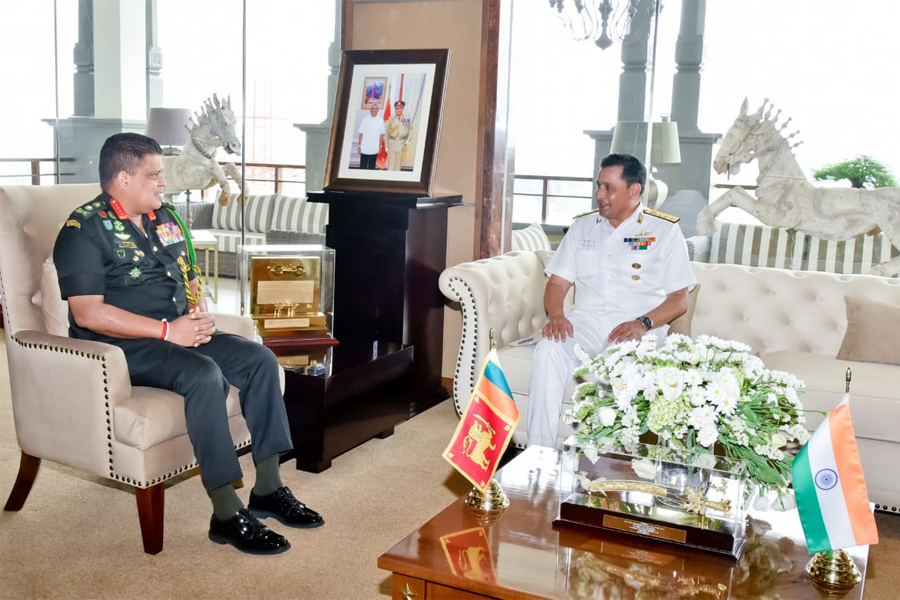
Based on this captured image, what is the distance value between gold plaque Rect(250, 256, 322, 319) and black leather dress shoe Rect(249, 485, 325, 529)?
0.94 metres

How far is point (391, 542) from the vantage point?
9.44 ft

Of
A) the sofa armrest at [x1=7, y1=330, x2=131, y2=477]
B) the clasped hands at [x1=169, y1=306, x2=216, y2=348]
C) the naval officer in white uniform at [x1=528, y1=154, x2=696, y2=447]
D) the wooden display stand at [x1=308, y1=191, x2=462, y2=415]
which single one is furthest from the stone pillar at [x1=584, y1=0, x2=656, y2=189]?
the sofa armrest at [x1=7, y1=330, x2=131, y2=477]

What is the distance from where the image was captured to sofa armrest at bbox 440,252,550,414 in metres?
3.65

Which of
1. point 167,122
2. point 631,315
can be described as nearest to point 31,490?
point 631,315

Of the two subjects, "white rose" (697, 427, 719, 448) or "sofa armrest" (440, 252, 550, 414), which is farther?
"sofa armrest" (440, 252, 550, 414)

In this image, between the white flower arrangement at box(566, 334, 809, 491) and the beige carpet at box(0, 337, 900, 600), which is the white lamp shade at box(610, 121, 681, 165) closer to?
the beige carpet at box(0, 337, 900, 600)

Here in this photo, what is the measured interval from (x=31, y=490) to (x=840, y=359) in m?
3.02

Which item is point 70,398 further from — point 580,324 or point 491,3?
point 491,3

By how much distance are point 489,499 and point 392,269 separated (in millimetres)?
2210

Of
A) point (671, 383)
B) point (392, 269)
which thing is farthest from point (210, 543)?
point (392, 269)

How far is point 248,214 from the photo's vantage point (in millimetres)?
5273

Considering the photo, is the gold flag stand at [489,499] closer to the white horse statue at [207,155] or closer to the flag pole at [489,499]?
the flag pole at [489,499]

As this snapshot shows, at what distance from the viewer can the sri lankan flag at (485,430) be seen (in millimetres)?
2186

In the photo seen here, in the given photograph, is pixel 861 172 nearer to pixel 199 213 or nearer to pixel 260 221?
pixel 260 221
